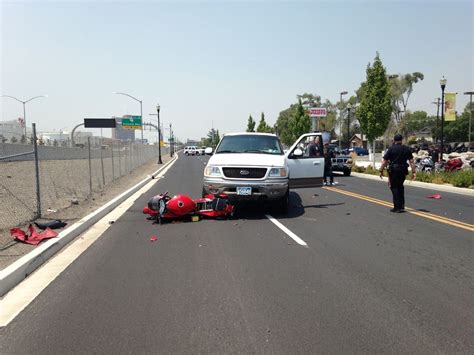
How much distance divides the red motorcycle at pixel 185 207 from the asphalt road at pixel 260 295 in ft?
2.98

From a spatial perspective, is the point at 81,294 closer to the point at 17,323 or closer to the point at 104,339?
the point at 17,323

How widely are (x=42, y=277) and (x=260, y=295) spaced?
115 inches

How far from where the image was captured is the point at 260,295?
15.8ft

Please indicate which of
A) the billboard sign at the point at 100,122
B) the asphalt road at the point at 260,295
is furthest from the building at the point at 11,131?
the billboard sign at the point at 100,122

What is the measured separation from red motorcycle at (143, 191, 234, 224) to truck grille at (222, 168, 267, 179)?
1.71 feet

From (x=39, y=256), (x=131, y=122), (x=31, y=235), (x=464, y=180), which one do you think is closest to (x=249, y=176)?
(x=31, y=235)

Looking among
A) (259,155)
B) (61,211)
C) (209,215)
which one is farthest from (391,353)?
(61,211)

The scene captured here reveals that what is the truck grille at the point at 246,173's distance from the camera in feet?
31.9

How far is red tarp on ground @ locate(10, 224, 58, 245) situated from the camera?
7145 millimetres

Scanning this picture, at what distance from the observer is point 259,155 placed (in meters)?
10.4

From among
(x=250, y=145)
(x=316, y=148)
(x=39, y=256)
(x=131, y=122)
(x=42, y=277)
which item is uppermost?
(x=131, y=122)

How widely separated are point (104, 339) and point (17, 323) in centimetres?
103

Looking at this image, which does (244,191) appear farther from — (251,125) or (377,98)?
(251,125)

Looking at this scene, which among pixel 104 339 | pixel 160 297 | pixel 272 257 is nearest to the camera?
pixel 104 339
